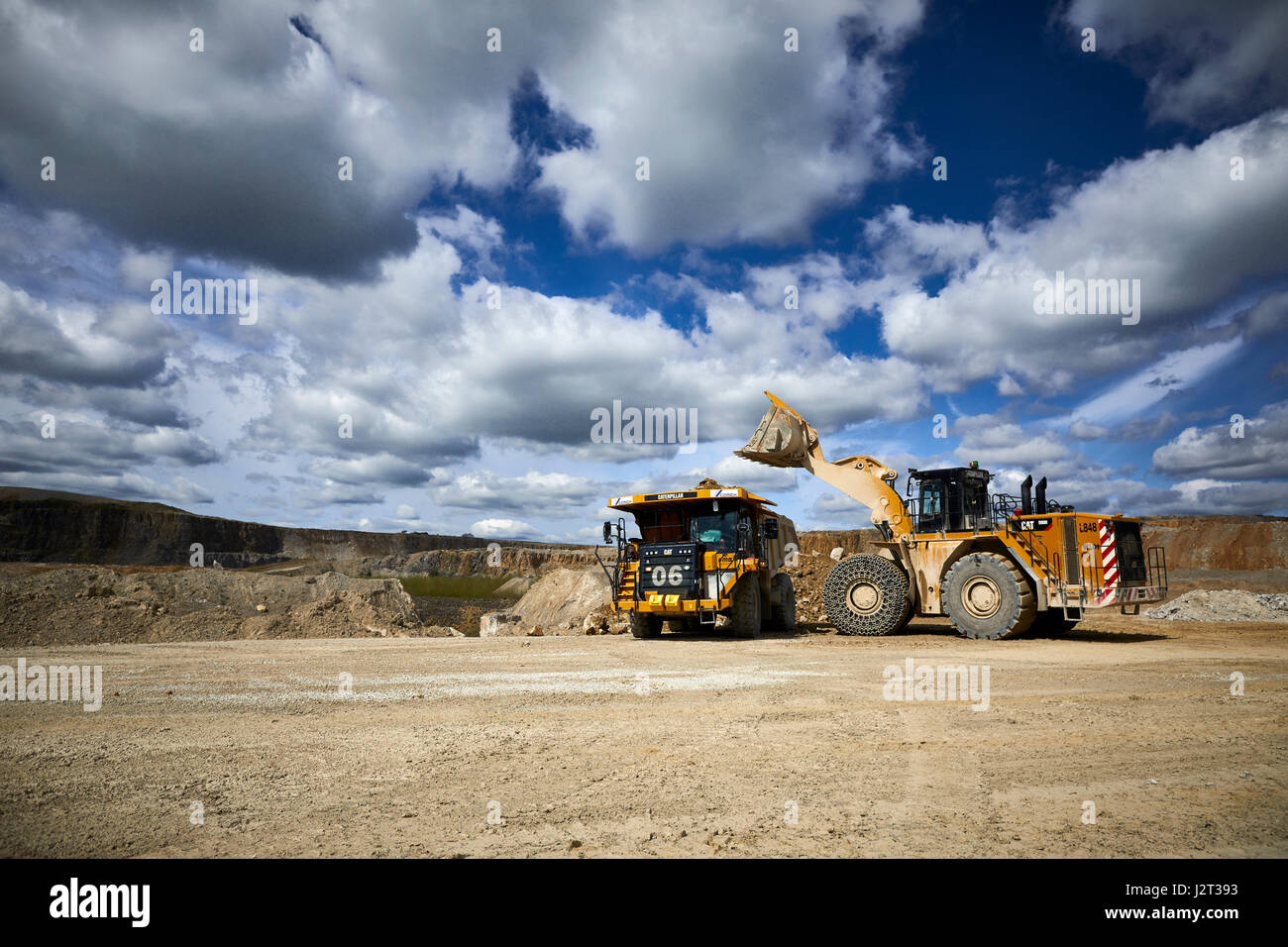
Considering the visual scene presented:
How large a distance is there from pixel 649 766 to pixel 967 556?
11.0 m

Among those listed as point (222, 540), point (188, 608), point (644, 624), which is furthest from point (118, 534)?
point (644, 624)

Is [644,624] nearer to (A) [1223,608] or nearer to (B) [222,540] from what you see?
(A) [1223,608]

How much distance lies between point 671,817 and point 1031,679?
21.8 feet

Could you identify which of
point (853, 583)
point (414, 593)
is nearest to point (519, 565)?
point (414, 593)

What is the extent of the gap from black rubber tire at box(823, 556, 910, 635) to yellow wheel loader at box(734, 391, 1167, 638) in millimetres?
21

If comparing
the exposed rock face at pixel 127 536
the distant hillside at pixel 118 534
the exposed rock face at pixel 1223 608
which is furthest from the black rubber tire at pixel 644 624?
the distant hillside at pixel 118 534

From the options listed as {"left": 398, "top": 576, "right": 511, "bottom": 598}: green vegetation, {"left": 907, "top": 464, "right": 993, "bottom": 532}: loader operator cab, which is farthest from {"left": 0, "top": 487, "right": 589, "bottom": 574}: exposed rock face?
{"left": 907, "top": 464, "right": 993, "bottom": 532}: loader operator cab

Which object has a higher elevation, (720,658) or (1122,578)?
(1122,578)

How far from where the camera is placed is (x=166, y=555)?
86875 millimetres

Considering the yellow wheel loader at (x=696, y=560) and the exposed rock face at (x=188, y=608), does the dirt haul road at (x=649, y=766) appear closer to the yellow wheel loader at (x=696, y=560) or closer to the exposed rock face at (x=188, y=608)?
the yellow wheel loader at (x=696, y=560)

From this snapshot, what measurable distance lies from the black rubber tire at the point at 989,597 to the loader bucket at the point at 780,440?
4.13 meters

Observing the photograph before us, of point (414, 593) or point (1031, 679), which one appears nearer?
point (1031, 679)

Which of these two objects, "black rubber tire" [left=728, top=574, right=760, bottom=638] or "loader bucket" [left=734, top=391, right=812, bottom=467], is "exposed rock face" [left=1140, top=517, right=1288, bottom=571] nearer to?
"loader bucket" [left=734, top=391, right=812, bottom=467]
